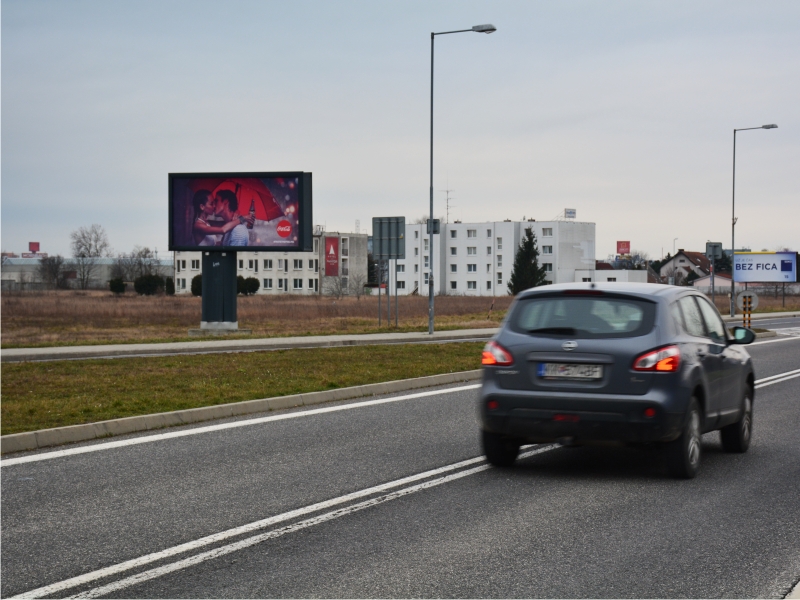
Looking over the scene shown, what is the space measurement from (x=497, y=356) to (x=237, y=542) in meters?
3.09

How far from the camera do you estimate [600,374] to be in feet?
25.5

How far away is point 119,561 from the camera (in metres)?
5.52

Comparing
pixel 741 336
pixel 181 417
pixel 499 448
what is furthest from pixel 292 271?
pixel 499 448

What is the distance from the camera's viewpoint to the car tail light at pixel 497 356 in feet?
26.7

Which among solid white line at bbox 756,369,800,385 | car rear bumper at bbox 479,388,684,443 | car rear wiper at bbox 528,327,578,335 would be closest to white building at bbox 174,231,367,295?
solid white line at bbox 756,369,800,385

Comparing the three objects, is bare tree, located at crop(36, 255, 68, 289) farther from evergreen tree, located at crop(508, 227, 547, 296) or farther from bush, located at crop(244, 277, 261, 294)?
evergreen tree, located at crop(508, 227, 547, 296)

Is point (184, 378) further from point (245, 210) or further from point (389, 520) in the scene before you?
point (245, 210)

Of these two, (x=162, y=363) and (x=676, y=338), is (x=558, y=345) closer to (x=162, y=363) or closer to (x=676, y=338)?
(x=676, y=338)

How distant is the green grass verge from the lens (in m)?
11.9

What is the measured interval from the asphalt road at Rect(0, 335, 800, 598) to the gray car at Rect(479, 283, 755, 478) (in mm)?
413

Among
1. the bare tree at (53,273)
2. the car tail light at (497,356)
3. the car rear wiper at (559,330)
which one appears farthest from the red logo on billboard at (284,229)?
the bare tree at (53,273)

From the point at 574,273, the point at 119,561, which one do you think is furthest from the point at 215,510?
the point at 574,273

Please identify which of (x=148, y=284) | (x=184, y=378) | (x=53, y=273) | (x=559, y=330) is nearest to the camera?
(x=559, y=330)

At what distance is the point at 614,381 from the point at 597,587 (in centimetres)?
290
